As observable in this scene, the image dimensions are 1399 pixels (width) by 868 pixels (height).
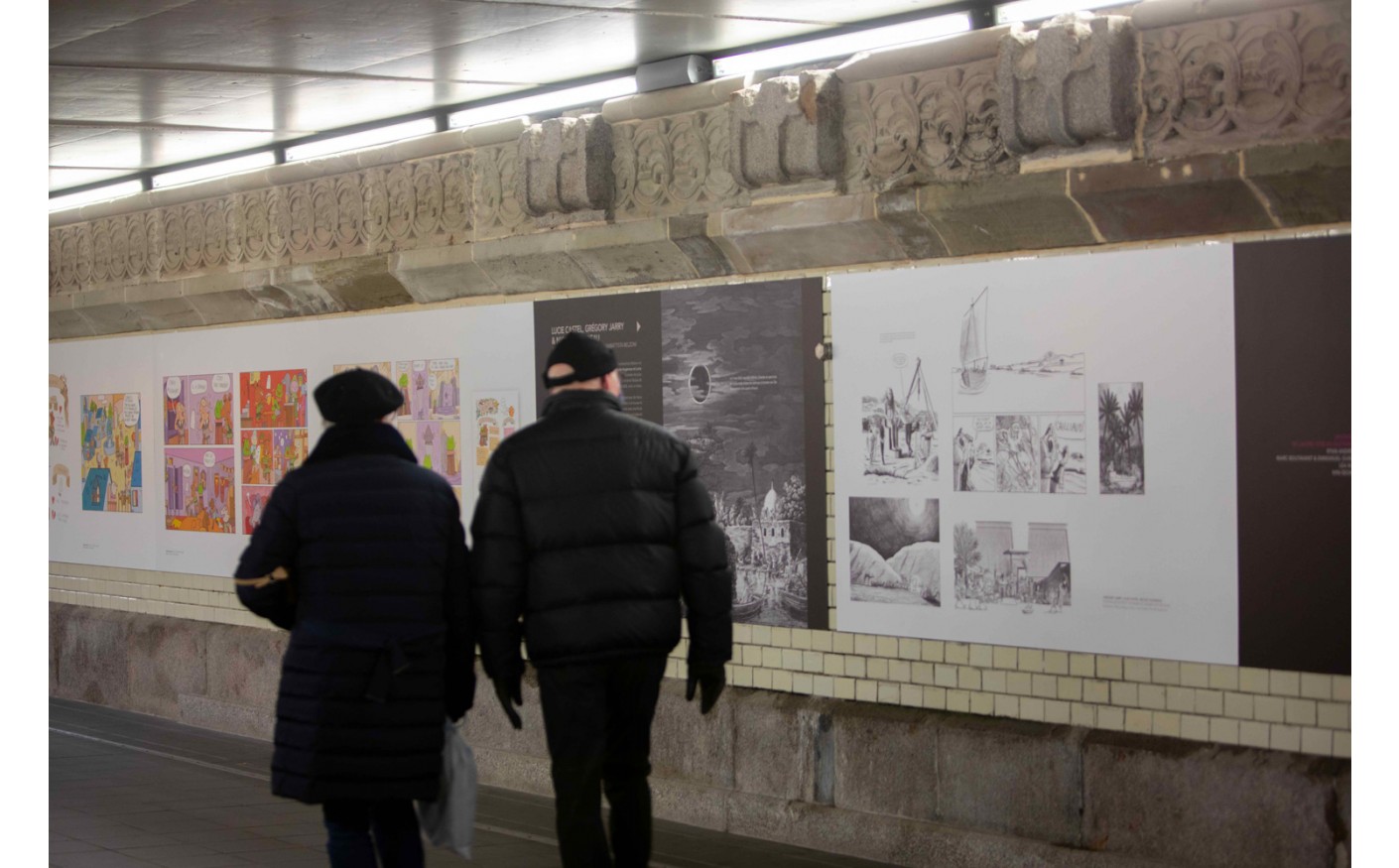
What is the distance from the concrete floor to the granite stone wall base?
174 millimetres

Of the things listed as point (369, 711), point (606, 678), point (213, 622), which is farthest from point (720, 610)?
point (213, 622)

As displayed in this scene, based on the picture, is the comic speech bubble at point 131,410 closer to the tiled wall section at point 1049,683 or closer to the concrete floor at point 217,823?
the concrete floor at point 217,823

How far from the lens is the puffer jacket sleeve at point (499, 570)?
17.8 ft

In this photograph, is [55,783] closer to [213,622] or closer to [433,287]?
[213,622]

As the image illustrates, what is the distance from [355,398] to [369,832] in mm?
1338

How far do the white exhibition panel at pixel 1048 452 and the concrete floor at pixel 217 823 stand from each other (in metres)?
1.17

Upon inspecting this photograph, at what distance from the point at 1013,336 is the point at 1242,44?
4.46 ft

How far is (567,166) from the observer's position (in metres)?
8.37

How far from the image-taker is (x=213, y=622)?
11.2 m

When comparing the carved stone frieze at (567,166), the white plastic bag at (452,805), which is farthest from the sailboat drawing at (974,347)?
the white plastic bag at (452,805)

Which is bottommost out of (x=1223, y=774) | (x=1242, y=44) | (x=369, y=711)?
(x=1223, y=774)

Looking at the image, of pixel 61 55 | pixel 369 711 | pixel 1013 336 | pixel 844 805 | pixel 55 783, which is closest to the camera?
pixel 369 711

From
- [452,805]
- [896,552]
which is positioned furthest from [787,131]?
[452,805]

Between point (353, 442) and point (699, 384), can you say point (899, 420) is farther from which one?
point (353, 442)
